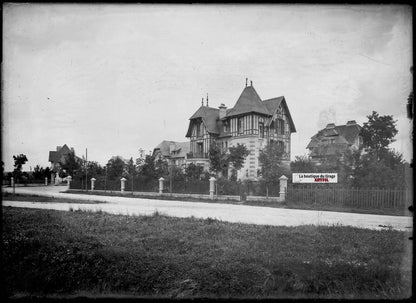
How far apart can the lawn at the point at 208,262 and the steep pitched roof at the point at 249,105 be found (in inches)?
866

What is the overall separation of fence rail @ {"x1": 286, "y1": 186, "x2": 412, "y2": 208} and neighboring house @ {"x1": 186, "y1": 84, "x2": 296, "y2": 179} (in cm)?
762

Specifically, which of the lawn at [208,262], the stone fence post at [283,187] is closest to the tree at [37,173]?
the stone fence post at [283,187]

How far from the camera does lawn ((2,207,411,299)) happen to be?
541 cm

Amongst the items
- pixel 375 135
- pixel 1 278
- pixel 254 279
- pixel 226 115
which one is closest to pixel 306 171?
pixel 375 135

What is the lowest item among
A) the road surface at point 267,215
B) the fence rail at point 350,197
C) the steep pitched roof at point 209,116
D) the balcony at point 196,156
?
the road surface at point 267,215

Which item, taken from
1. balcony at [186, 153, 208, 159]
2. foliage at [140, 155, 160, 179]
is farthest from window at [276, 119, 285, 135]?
foliage at [140, 155, 160, 179]

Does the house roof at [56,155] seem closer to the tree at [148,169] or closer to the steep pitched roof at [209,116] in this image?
the tree at [148,169]

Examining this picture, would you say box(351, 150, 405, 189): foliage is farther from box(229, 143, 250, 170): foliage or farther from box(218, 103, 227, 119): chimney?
box(218, 103, 227, 119): chimney

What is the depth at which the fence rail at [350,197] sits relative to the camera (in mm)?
16656

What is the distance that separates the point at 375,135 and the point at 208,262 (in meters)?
17.9

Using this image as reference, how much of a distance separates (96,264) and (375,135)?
19.3 meters

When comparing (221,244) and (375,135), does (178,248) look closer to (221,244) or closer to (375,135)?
(221,244)

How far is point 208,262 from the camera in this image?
623cm

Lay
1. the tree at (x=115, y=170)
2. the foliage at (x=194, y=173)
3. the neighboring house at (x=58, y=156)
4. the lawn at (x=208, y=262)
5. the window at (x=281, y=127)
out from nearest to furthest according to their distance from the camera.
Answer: the lawn at (x=208, y=262)
the foliage at (x=194, y=173)
the window at (x=281, y=127)
the tree at (x=115, y=170)
the neighboring house at (x=58, y=156)
